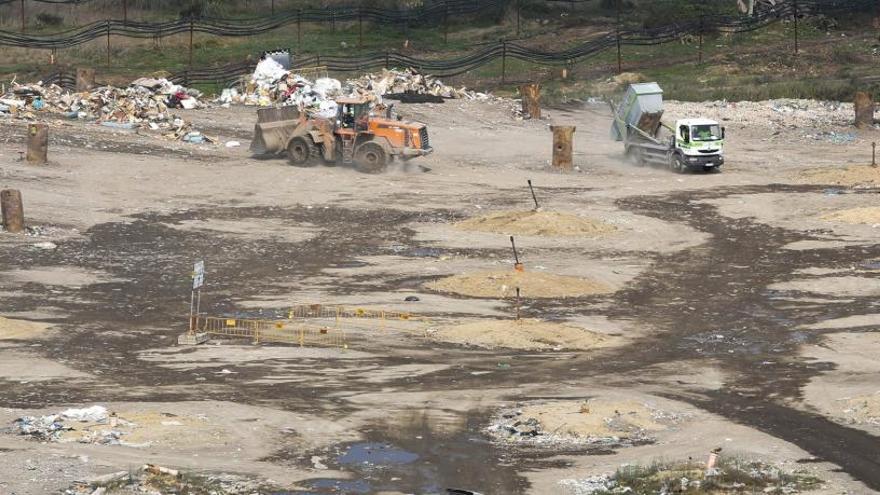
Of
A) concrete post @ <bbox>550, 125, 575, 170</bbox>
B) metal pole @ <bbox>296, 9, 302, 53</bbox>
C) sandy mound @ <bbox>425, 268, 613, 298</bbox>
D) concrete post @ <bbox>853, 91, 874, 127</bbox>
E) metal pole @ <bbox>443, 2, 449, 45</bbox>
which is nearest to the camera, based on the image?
sandy mound @ <bbox>425, 268, 613, 298</bbox>

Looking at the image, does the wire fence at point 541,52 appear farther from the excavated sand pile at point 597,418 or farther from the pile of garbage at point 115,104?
the excavated sand pile at point 597,418

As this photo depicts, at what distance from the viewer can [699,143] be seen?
53562 millimetres

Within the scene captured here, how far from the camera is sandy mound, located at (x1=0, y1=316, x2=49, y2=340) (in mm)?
30531

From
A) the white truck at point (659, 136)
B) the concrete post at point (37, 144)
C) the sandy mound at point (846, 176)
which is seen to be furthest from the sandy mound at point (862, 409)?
the concrete post at point (37, 144)

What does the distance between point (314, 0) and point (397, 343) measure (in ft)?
181

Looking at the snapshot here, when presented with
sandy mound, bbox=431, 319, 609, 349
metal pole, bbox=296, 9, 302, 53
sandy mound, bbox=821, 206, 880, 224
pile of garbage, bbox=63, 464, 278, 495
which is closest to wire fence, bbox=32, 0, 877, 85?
metal pole, bbox=296, 9, 302, 53

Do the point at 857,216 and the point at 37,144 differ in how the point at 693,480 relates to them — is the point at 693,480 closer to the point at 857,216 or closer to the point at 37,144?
the point at 857,216

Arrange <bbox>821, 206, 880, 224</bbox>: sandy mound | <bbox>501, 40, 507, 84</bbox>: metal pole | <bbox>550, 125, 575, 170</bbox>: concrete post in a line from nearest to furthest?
<bbox>821, 206, 880, 224</bbox>: sandy mound, <bbox>550, 125, 575, 170</bbox>: concrete post, <bbox>501, 40, 507, 84</bbox>: metal pole

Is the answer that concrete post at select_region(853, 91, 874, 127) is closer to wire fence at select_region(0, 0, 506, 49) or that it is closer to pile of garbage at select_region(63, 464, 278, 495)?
wire fence at select_region(0, 0, 506, 49)

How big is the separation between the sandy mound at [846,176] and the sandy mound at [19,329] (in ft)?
89.2

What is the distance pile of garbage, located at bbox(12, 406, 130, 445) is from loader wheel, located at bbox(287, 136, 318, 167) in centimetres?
2896

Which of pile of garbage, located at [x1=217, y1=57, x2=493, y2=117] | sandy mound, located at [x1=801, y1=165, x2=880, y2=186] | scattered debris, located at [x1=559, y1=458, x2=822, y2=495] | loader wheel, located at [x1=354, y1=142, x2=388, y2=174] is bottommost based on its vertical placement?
scattered debris, located at [x1=559, y1=458, x2=822, y2=495]

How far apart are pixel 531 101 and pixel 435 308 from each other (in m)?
30.1

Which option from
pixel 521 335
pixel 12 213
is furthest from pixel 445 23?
pixel 521 335
